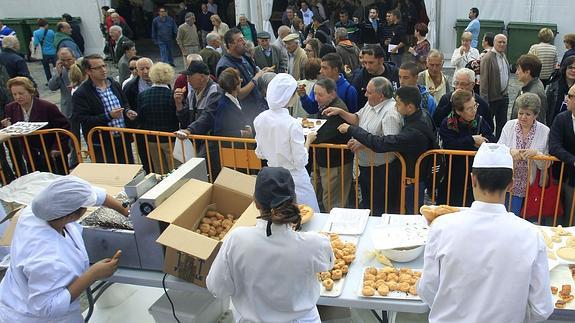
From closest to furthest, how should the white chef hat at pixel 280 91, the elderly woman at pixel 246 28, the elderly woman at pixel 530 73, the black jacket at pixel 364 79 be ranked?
1. the white chef hat at pixel 280 91
2. the elderly woman at pixel 530 73
3. the black jacket at pixel 364 79
4. the elderly woman at pixel 246 28

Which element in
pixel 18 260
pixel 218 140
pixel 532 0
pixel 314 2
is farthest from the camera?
pixel 314 2

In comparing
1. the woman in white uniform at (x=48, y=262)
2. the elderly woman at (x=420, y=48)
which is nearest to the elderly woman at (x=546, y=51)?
the elderly woman at (x=420, y=48)

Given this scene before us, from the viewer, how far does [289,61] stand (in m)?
9.28

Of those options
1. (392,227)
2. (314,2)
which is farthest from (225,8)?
(392,227)

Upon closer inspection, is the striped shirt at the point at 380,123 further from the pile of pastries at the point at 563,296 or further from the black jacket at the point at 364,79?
the pile of pastries at the point at 563,296

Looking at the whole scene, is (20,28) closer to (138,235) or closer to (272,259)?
(138,235)

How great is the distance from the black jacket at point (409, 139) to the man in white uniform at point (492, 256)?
218 cm

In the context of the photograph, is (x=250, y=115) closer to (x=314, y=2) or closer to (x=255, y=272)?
(x=255, y=272)

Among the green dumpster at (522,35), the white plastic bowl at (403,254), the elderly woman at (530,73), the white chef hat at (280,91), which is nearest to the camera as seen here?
the white plastic bowl at (403,254)

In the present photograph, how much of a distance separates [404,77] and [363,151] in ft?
3.68


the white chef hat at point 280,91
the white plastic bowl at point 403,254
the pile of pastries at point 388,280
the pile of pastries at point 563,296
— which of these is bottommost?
the pile of pastries at point 563,296

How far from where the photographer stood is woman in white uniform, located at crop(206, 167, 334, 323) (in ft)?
8.85

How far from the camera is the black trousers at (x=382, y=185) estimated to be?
5.16m

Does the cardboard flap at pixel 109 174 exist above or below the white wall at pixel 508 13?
below
